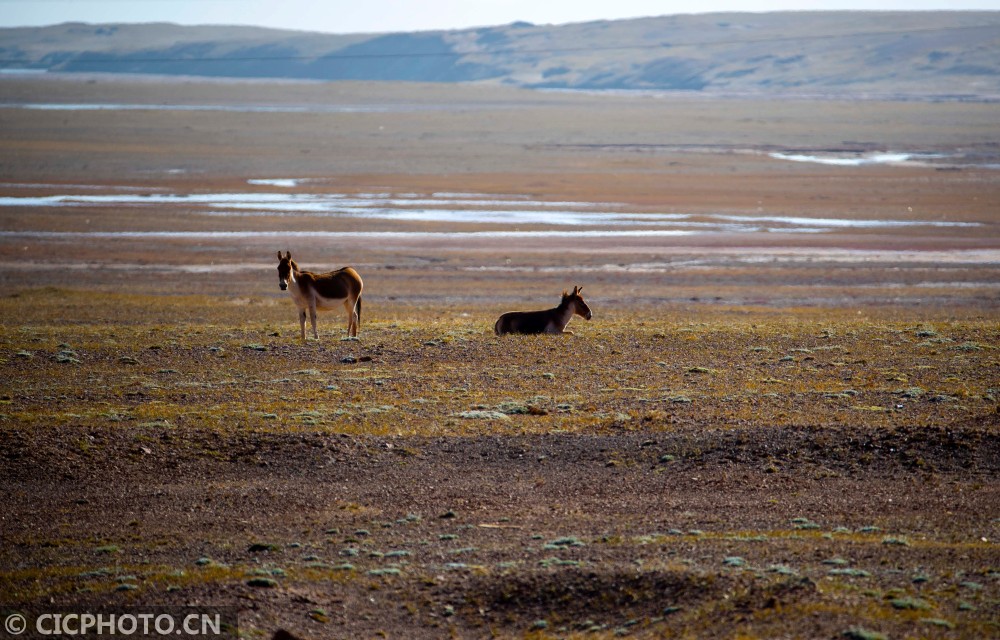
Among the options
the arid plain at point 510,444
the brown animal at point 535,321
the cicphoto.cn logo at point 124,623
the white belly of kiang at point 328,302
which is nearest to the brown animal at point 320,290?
the white belly of kiang at point 328,302

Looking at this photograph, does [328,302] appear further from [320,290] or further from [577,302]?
[577,302]

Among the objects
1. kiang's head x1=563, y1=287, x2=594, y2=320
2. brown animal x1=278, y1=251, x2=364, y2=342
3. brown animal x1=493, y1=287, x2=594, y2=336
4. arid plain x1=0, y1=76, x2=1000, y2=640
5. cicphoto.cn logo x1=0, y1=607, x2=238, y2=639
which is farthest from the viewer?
kiang's head x1=563, y1=287, x2=594, y2=320

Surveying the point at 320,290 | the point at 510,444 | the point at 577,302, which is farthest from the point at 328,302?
the point at 510,444

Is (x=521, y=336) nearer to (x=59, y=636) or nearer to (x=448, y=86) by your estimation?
(x=59, y=636)

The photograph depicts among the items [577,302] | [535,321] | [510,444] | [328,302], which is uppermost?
[328,302]

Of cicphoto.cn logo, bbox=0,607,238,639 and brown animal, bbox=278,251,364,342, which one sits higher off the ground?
brown animal, bbox=278,251,364,342

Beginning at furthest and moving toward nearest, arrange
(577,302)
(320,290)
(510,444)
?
(577,302) < (320,290) < (510,444)

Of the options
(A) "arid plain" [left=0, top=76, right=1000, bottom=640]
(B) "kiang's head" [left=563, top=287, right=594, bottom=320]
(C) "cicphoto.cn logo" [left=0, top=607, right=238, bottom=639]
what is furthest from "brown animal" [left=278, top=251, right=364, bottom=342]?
(C) "cicphoto.cn logo" [left=0, top=607, right=238, bottom=639]
